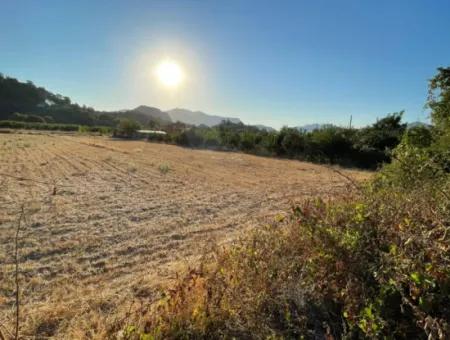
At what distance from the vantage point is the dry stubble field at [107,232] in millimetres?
3025

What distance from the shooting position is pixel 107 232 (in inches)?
220

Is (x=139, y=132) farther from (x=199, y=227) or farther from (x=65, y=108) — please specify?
(x=65, y=108)

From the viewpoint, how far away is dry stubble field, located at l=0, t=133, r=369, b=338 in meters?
3.03

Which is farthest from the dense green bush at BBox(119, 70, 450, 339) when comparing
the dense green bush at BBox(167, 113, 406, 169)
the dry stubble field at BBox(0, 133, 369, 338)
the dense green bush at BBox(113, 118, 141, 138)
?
the dense green bush at BBox(113, 118, 141, 138)

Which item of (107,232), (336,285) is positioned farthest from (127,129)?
(336,285)

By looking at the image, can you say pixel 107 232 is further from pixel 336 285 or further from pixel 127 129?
pixel 127 129

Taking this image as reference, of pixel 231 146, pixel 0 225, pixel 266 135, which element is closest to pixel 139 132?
pixel 231 146

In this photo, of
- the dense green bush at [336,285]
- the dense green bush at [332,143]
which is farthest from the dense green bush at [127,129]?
the dense green bush at [336,285]

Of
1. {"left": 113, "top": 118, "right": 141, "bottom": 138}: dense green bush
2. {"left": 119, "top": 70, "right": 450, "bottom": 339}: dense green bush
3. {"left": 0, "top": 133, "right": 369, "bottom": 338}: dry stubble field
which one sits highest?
{"left": 113, "top": 118, "right": 141, "bottom": 138}: dense green bush

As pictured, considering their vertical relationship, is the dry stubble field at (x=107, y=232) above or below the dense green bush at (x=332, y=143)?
below

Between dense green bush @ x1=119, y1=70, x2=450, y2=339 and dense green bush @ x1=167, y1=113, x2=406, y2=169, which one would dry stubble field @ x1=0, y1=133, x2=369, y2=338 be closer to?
dense green bush @ x1=119, y1=70, x2=450, y2=339

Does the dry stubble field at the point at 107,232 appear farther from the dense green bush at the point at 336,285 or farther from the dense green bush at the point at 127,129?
the dense green bush at the point at 127,129

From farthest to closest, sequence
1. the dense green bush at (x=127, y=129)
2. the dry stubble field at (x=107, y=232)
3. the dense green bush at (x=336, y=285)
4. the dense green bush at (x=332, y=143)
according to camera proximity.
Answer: the dense green bush at (x=127, y=129) < the dense green bush at (x=332, y=143) < the dry stubble field at (x=107, y=232) < the dense green bush at (x=336, y=285)

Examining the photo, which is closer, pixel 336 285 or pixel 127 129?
pixel 336 285
